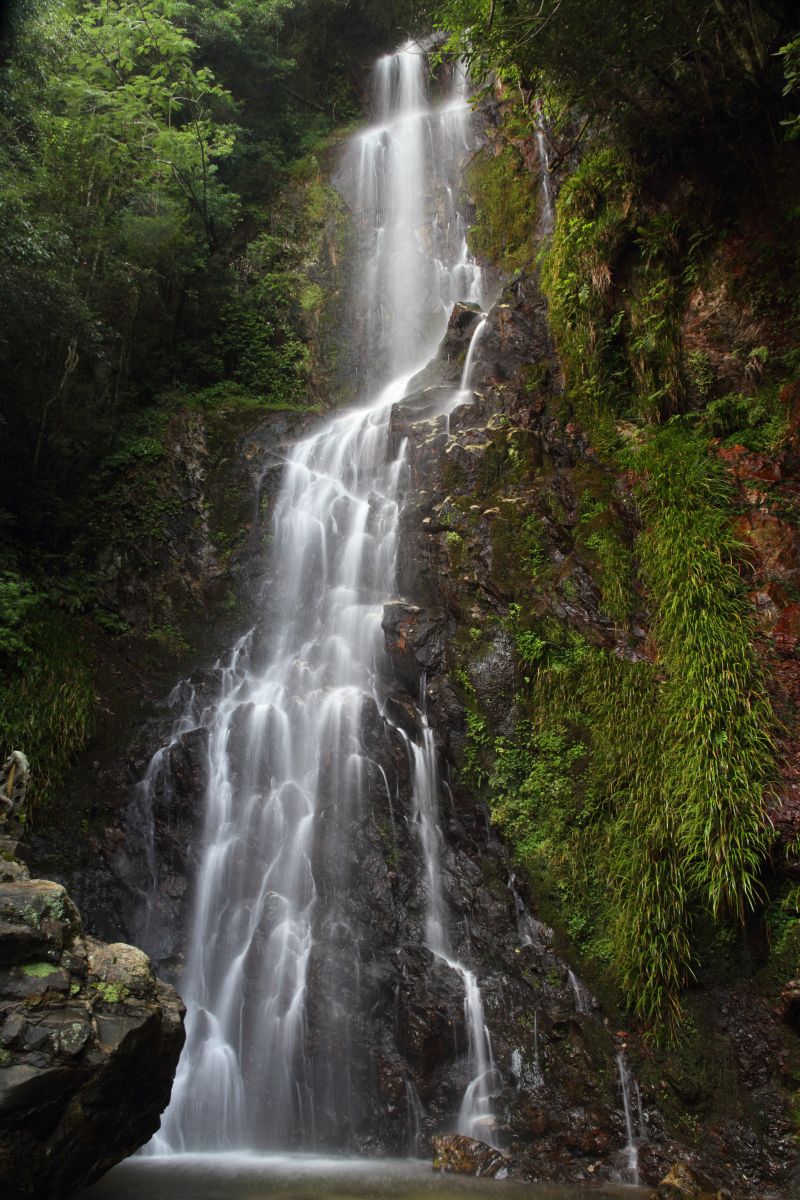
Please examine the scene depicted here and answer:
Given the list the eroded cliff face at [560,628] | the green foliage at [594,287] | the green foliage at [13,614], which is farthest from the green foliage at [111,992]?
the green foliage at [594,287]

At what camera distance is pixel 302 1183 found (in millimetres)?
6117

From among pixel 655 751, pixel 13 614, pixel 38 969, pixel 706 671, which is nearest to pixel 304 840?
pixel 38 969

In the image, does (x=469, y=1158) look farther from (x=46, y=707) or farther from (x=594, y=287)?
(x=594, y=287)

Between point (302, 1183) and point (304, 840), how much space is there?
11.8ft

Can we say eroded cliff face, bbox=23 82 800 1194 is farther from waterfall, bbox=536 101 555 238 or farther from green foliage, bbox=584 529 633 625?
waterfall, bbox=536 101 555 238

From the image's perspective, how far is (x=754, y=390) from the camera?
8.56m

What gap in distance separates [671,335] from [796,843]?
6409mm

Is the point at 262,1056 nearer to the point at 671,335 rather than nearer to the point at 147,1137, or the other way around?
the point at 147,1137

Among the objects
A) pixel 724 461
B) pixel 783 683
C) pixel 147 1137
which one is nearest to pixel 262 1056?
pixel 147 1137

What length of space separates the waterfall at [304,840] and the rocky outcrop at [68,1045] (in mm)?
2019

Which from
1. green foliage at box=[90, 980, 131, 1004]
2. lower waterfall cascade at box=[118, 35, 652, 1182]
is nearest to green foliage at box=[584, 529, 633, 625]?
lower waterfall cascade at box=[118, 35, 652, 1182]

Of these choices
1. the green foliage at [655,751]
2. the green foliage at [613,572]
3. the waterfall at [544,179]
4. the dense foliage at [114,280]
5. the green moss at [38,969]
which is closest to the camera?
the green moss at [38,969]

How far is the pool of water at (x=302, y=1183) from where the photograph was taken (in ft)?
19.0

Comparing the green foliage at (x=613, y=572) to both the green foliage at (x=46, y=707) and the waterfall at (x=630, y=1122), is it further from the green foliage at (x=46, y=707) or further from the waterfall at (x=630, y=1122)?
the green foliage at (x=46, y=707)
